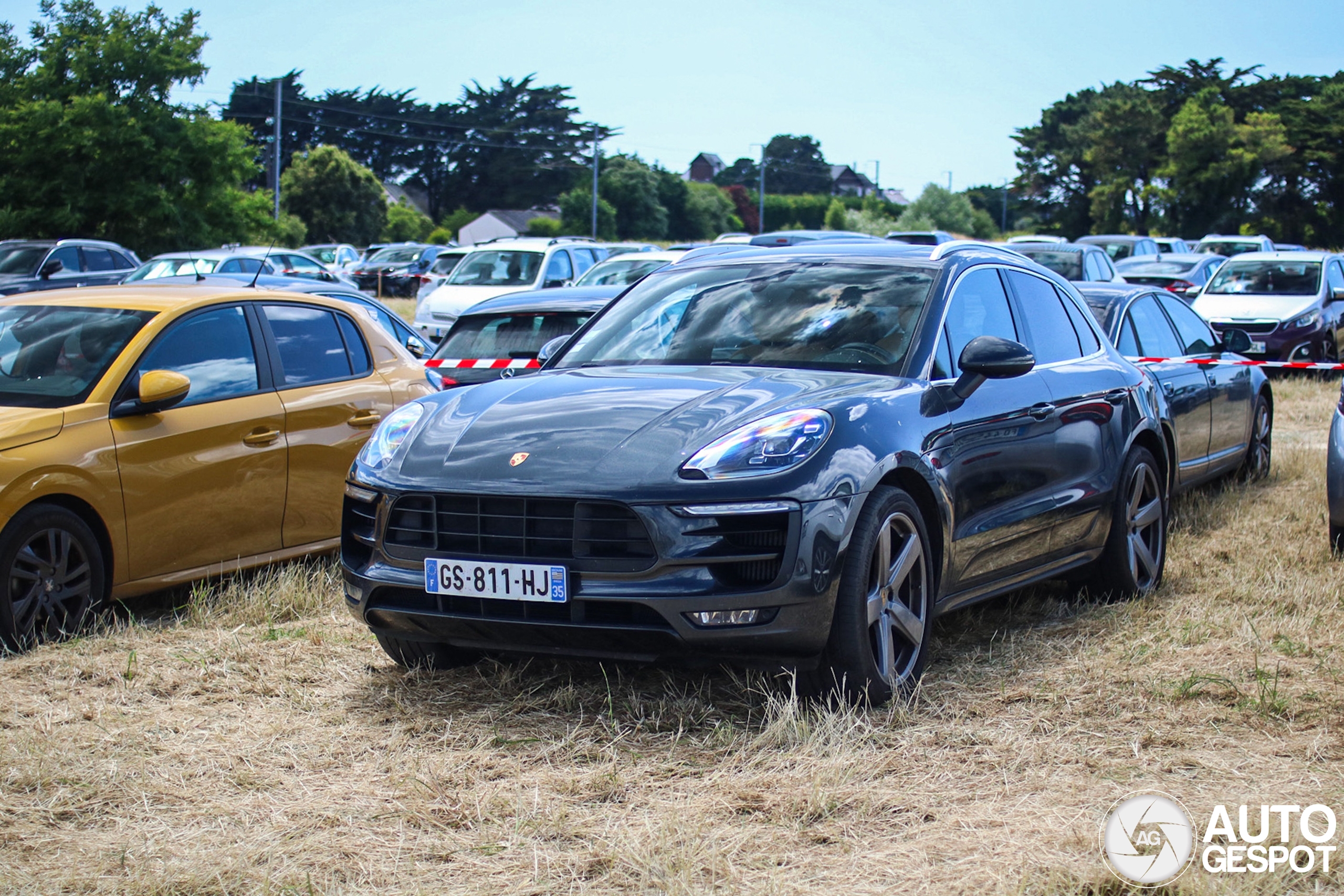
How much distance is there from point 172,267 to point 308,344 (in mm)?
15476

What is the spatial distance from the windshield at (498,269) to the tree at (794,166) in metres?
117

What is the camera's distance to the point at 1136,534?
22.0ft

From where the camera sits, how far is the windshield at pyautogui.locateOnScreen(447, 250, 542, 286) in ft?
69.4

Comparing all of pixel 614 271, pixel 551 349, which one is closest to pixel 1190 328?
pixel 551 349

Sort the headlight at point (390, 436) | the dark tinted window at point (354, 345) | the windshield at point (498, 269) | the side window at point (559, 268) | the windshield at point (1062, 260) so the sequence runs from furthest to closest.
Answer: the windshield at point (498, 269) → the side window at point (559, 268) → the windshield at point (1062, 260) → the dark tinted window at point (354, 345) → the headlight at point (390, 436)

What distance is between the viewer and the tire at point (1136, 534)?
6.52 m

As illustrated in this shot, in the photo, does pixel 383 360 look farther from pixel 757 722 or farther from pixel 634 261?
pixel 634 261

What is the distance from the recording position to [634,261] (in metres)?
20.0

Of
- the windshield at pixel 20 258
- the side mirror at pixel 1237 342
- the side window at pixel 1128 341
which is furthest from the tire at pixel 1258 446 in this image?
the windshield at pixel 20 258

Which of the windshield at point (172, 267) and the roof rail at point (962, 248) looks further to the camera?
the windshield at point (172, 267)

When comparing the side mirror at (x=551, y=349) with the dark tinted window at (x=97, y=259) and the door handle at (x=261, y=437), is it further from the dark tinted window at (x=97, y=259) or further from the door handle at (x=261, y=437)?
the dark tinted window at (x=97, y=259)

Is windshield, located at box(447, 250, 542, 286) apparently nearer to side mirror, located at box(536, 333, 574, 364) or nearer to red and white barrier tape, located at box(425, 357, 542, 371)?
red and white barrier tape, located at box(425, 357, 542, 371)

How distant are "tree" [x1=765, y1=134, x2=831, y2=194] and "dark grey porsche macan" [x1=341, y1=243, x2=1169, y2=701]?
132 meters

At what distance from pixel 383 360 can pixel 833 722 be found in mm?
4169
